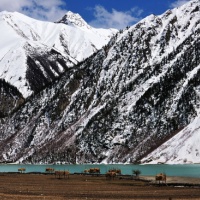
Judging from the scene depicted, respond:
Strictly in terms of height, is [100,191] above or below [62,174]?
below

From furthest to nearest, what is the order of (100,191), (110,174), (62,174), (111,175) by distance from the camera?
(62,174) → (111,175) → (110,174) → (100,191)

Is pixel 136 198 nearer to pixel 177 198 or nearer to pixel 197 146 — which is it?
pixel 177 198

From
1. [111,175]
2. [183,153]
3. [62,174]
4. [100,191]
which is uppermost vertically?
[183,153]

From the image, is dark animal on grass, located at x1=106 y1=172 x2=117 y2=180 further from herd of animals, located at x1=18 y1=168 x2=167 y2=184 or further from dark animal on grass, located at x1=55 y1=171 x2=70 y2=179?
dark animal on grass, located at x1=55 y1=171 x2=70 y2=179

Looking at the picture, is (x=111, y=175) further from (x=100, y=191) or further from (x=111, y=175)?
(x=100, y=191)

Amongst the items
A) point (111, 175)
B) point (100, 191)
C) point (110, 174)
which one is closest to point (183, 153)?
point (111, 175)

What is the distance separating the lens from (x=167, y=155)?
645 feet

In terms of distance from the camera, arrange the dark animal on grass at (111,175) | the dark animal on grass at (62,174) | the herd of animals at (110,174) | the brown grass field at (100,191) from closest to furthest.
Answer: the brown grass field at (100,191) < the herd of animals at (110,174) < the dark animal on grass at (111,175) < the dark animal on grass at (62,174)

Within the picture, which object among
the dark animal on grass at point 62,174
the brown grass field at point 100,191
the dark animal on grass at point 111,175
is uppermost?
the dark animal on grass at point 62,174

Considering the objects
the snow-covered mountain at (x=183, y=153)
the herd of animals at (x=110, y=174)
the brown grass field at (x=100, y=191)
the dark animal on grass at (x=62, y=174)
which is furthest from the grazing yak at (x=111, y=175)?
the snow-covered mountain at (x=183, y=153)

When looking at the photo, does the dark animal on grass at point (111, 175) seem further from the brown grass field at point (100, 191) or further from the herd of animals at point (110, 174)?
the brown grass field at point (100, 191)

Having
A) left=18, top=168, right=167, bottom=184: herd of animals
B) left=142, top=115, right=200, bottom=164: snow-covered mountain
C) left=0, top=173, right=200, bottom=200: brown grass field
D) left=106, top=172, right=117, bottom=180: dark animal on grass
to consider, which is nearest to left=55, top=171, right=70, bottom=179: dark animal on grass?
left=18, top=168, right=167, bottom=184: herd of animals

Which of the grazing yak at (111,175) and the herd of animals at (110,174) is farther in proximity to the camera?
the grazing yak at (111,175)

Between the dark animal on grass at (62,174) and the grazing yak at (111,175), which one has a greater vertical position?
the dark animal on grass at (62,174)
